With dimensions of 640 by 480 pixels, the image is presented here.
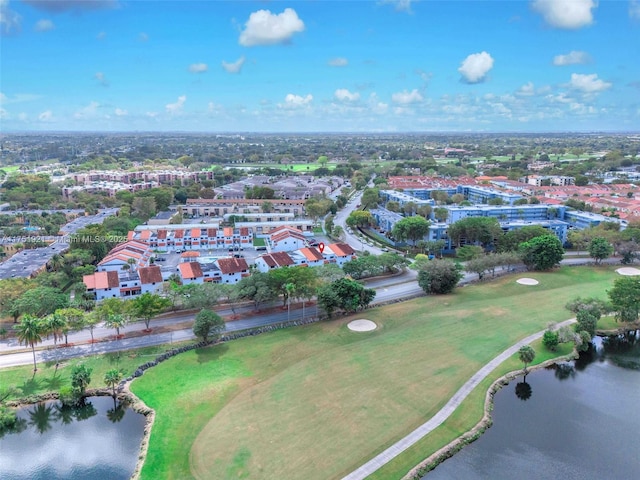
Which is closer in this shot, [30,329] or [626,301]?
[30,329]

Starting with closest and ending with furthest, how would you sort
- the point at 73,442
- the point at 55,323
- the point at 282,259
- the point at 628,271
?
the point at 73,442 → the point at 55,323 → the point at 282,259 → the point at 628,271

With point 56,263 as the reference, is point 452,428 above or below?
below

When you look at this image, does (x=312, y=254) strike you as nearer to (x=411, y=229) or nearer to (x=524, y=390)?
(x=411, y=229)

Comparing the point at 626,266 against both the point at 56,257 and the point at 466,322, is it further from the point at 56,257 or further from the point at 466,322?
the point at 56,257

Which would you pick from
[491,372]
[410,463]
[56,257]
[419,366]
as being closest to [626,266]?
[491,372]

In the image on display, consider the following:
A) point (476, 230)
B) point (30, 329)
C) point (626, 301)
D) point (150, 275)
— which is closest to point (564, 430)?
point (626, 301)

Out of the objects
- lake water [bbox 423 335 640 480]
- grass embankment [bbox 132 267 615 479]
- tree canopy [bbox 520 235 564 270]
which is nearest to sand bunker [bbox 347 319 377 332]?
grass embankment [bbox 132 267 615 479]

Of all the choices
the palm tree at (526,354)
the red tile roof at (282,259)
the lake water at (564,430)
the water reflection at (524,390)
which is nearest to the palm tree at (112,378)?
the lake water at (564,430)
